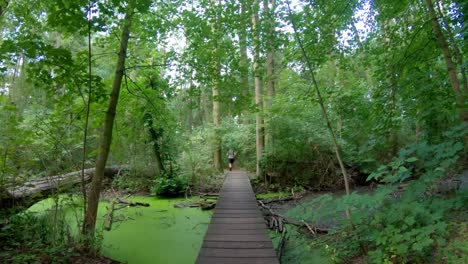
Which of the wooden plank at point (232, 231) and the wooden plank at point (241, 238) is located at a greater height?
the wooden plank at point (232, 231)

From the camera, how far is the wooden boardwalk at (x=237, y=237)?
3109mm

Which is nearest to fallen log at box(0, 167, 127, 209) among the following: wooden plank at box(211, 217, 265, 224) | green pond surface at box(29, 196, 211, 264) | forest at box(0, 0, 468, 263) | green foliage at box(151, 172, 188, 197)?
forest at box(0, 0, 468, 263)

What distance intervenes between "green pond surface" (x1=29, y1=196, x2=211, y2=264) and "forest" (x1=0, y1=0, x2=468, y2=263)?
0.11ft

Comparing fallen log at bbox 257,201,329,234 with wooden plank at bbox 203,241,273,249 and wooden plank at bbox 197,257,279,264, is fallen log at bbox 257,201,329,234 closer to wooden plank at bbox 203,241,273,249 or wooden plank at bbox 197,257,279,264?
wooden plank at bbox 203,241,273,249

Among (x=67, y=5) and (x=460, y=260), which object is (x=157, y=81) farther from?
(x=460, y=260)

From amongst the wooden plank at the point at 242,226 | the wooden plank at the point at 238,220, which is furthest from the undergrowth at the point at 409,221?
the wooden plank at the point at 238,220

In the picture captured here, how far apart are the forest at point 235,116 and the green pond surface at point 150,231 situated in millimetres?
34

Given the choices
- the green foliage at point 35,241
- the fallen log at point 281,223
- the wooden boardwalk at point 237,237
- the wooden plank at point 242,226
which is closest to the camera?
the green foliage at point 35,241

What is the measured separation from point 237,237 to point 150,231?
212cm

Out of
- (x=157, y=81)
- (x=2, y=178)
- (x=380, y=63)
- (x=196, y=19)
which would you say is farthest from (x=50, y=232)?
(x=157, y=81)

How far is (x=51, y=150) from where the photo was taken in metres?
3.64

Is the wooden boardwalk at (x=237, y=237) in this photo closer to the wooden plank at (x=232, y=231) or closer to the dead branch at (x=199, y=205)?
the wooden plank at (x=232, y=231)

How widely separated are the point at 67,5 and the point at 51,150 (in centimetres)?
185

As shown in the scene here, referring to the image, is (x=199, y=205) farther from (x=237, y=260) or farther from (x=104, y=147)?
(x=237, y=260)
